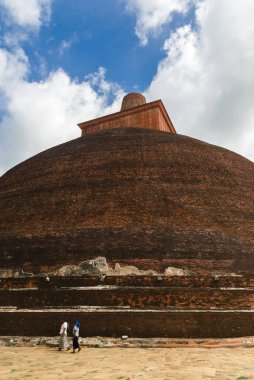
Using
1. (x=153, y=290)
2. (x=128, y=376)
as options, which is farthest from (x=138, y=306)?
(x=128, y=376)

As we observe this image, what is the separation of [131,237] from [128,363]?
172 inches

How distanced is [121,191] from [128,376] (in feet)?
22.0

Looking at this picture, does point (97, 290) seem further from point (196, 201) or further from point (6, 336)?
point (196, 201)

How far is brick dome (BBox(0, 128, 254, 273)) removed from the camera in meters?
9.33

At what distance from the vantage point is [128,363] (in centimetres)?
525

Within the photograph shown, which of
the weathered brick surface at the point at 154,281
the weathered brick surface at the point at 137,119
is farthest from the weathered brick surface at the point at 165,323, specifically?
the weathered brick surface at the point at 137,119

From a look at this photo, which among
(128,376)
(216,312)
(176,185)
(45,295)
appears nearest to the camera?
(128,376)

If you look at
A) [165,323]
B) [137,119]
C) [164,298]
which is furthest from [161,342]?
[137,119]

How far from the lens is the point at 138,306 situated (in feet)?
24.5

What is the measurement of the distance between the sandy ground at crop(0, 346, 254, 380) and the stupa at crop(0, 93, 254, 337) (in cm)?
69

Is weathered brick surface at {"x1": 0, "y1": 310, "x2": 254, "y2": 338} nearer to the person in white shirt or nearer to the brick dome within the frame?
the person in white shirt

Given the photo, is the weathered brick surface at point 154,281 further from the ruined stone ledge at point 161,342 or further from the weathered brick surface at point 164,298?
the ruined stone ledge at point 161,342

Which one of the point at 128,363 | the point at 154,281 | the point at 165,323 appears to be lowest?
the point at 128,363

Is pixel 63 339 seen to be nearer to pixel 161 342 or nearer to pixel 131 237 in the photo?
pixel 161 342
